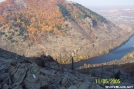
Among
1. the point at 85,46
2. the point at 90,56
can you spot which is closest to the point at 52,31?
the point at 85,46

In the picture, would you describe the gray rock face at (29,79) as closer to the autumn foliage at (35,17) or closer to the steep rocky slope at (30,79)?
the steep rocky slope at (30,79)

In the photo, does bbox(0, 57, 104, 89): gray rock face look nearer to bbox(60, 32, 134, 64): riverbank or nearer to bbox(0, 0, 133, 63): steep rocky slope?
Result: bbox(60, 32, 134, 64): riverbank

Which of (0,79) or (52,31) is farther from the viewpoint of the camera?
(52,31)

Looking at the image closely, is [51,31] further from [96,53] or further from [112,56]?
[112,56]

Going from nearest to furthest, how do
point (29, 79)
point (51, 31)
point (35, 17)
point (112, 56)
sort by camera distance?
point (29, 79) < point (112, 56) < point (51, 31) < point (35, 17)

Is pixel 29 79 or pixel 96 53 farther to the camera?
→ pixel 96 53

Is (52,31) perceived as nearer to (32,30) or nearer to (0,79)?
(32,30)

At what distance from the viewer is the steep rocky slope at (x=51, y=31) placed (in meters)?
74.1

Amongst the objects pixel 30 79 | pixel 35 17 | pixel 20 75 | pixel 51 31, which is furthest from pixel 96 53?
pixel 30 79

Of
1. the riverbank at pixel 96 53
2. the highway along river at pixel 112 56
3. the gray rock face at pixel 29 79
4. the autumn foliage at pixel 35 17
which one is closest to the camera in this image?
the gray rock face at pixel 29 79

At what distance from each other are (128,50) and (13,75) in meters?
70.0

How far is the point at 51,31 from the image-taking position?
84.3 meters

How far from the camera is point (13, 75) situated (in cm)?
1609

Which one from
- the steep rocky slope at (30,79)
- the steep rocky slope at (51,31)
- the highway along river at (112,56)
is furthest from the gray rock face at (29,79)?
the steep rocky slope at (51,31)
